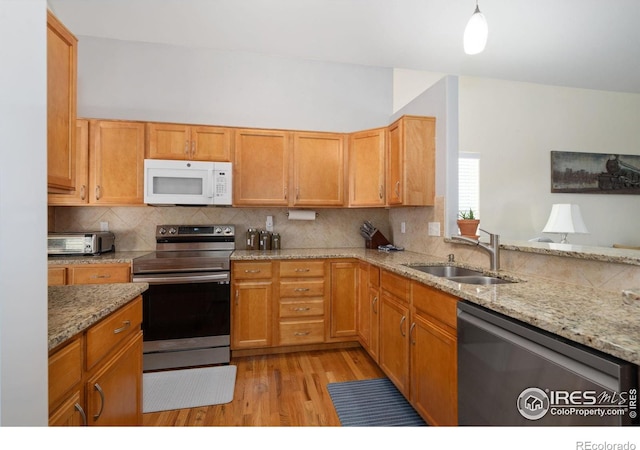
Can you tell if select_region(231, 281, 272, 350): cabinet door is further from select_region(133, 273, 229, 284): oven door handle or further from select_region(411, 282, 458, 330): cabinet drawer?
select_region(411, 282, 458, 330): cabinet drawer

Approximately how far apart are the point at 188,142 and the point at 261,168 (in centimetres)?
71

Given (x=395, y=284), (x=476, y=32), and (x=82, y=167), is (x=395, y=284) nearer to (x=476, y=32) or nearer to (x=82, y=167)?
(x=476, y=32)

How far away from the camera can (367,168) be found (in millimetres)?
3096

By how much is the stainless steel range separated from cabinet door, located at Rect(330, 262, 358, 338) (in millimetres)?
953

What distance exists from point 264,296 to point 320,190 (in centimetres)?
120

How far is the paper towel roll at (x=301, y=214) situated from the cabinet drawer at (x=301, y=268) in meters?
0.66

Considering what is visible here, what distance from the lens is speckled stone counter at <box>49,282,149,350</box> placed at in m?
0.88

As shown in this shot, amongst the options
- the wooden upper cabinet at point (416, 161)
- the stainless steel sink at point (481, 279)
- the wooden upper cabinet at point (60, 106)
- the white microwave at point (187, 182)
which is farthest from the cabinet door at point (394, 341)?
the wooden upper cabinet at point (60, 106)

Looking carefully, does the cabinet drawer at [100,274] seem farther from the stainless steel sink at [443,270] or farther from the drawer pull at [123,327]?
the stainless steel sink at [443,270]

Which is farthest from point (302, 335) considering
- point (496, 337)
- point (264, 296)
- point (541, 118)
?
point (541, 118)

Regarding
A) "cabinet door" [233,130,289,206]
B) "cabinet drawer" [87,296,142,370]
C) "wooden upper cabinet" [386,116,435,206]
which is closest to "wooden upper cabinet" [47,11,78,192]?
"cabinet drawer" [87,296,142,370]

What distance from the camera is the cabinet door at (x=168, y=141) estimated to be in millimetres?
2824

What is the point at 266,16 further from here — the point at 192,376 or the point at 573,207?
the point at 573,207

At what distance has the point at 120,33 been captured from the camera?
295cm
